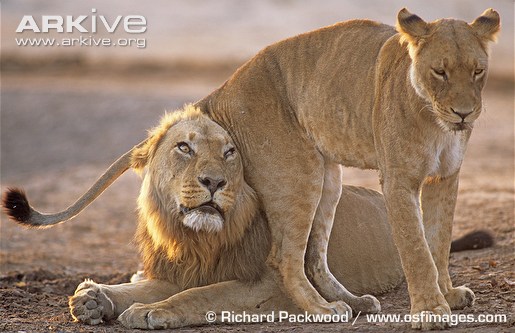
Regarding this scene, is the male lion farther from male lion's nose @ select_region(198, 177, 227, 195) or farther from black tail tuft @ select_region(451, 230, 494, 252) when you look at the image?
black tail tuft @ select_region(451, 230, 494, 252)

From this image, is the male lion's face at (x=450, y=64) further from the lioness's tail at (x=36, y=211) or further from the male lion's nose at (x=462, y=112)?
the lioness's tail at (x=36, y=211)

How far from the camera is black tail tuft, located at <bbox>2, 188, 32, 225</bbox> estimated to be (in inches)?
219

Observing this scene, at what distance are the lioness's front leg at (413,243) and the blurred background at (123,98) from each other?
2682mm

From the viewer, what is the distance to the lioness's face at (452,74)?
15.4 ft

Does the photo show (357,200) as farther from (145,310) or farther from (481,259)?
(145,310)

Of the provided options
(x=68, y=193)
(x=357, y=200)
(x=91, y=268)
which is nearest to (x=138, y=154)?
(x=357, y=200)

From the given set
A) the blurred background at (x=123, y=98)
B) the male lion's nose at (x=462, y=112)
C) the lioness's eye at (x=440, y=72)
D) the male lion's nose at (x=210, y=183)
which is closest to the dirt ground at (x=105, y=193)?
the blurred background at (x=123, y=98)

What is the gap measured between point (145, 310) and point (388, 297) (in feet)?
4.98

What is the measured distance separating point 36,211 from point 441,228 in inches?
84.7

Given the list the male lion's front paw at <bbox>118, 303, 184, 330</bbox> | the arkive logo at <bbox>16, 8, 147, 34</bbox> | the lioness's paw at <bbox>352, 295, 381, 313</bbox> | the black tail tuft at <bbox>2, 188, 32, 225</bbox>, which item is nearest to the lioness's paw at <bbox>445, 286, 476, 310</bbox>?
the lioness's paw at <bbox>352, 295, 381, 313</bbox>

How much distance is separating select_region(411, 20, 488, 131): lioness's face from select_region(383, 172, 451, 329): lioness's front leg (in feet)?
1.24

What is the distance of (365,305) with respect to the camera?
5645 millimetres

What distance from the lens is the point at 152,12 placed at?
93.5 ft

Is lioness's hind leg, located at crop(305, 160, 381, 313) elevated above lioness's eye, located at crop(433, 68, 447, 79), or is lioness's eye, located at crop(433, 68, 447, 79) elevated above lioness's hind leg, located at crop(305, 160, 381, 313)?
lioness's eye, located at crop(433, 68, 447, 79)
